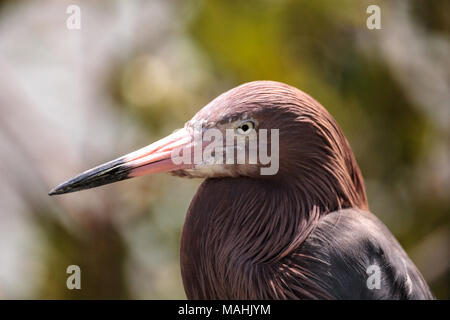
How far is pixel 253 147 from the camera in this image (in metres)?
2.36

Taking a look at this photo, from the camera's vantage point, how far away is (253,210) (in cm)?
239

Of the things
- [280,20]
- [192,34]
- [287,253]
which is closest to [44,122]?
[192,34]

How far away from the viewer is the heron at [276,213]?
233 cm

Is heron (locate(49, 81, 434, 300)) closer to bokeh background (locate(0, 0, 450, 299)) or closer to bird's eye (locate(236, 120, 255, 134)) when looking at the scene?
bird's eye (locate(236, 120, 255, 134))

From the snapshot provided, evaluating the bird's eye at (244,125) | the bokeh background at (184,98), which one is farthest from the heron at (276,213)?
the bokeh background at (184,98)

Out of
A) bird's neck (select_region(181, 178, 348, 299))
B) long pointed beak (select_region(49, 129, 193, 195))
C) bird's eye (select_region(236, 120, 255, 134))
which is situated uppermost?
bird's eye (select_region(236, 120, 255, 134))

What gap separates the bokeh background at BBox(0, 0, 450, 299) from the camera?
5.33 metres

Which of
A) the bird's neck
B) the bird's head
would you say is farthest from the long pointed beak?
the bird's neck

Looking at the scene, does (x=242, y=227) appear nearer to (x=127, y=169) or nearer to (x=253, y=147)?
(x=253, y=147)

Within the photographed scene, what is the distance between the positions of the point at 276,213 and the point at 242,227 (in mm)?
130

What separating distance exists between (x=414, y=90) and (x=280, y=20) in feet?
4.07

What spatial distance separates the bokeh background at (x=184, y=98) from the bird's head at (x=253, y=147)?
283cm

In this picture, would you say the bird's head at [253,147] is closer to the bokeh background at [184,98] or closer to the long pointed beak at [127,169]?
the long pointed beak at [127,169]
